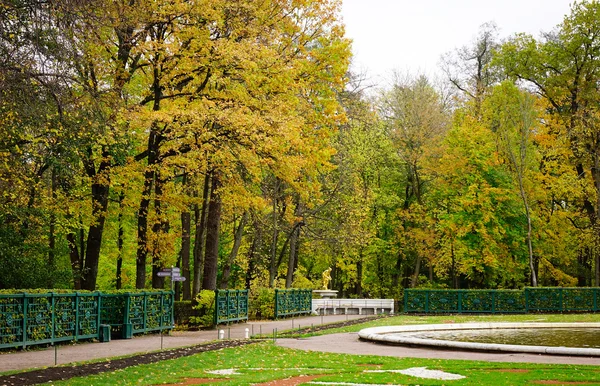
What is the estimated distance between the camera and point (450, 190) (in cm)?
4825

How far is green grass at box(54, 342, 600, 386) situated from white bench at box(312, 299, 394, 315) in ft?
85.0

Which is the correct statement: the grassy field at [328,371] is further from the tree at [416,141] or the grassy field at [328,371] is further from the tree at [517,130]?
the tree at [416,141]

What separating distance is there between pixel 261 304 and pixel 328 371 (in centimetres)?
2203

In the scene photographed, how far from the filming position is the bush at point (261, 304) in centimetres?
3609

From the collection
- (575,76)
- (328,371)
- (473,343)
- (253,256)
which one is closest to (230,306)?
(253,256)

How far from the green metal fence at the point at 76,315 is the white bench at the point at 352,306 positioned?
18.3 m

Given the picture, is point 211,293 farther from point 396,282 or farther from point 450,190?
point 396,282

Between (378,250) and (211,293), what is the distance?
83.9 ft

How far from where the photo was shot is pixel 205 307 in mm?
29969

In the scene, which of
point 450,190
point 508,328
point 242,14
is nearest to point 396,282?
point 450,190

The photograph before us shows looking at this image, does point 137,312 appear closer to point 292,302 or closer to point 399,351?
point 399,351

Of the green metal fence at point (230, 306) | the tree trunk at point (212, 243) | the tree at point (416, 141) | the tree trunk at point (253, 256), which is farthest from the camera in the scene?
the tree at point (416, 141)

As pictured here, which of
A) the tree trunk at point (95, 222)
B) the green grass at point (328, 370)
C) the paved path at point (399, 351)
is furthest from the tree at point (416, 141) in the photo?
the green grass at point (328, 370)

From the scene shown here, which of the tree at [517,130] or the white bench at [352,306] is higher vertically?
the tree at [517,130]
